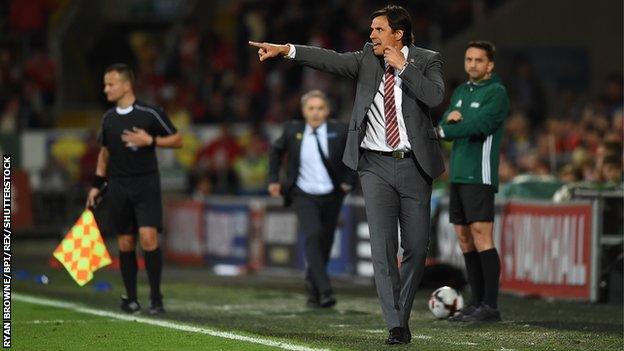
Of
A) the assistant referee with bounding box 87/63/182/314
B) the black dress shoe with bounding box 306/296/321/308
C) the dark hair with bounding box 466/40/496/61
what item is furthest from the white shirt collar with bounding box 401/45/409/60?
the black dress shoe with bounding box 306/296/321/308

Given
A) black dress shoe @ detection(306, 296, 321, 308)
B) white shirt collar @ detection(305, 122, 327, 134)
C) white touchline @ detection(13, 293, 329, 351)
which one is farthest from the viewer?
white shirt collar @ detection(305, 122, 327, 134)

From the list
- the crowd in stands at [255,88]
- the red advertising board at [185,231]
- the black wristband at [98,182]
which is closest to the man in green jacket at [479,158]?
the black wristband at [98,182]

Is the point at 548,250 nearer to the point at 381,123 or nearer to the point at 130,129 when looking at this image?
the point at 130,129

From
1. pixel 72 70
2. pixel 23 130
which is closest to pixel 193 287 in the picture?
pixel 23 130

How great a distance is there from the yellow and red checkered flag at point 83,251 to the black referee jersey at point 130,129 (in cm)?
68

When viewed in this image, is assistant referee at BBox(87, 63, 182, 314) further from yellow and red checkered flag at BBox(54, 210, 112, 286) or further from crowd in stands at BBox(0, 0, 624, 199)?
→ crowd in stands at BBox(0, 0, 624, 199)

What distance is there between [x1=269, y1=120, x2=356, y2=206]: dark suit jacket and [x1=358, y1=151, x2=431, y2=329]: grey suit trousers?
3617mm

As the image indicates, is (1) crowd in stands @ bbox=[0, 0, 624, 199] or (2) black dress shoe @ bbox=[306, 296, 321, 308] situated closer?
(2) black dress shoe @ bbox=[306, 296, 321, 308]

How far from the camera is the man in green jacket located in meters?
11.7

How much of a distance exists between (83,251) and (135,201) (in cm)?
78

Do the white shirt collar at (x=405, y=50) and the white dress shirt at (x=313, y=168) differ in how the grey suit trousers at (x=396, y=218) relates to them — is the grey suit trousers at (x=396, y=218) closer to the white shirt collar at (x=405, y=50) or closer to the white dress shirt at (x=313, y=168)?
the white shirt collar at (x=405, y=50)

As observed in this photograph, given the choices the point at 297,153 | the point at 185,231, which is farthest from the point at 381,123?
the point at 185,231

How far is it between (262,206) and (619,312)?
7.91 metres

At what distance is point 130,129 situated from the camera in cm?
1267
